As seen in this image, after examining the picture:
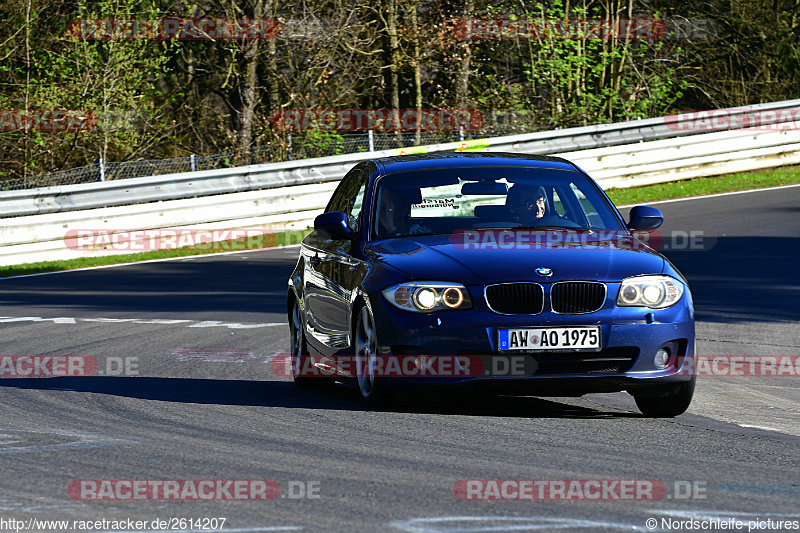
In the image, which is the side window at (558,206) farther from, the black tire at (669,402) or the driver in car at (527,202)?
the black tire at (669,402)

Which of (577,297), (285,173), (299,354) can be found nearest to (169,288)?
(285,173)

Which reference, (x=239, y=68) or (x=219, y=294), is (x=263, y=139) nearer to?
(x=239, y=68)

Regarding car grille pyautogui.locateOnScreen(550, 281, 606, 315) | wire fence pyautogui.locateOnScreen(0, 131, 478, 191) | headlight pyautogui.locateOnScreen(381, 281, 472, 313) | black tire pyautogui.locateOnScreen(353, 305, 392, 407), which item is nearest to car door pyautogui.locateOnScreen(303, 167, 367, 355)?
black tire pyautogui.locateOnScreen(353, 305, 392, 407)

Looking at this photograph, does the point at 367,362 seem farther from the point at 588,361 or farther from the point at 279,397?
the point at 588,361

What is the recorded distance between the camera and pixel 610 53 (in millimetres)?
30969

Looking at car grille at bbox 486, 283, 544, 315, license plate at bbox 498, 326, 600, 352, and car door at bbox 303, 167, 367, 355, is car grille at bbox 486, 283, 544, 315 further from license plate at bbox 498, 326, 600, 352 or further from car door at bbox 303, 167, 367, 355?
car door at bbox 303, 167, 367, 355

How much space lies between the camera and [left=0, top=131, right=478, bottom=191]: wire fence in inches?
943

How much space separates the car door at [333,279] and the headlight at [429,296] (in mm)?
656

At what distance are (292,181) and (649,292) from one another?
677 inches

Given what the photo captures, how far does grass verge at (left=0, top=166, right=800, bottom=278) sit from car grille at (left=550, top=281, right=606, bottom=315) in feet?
48.2

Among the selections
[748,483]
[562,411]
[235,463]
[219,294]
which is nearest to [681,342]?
[562,411]

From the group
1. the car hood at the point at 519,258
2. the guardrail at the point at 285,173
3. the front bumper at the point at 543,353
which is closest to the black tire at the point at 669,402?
the front bumper at the point at 543,353

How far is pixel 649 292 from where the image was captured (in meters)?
7.74

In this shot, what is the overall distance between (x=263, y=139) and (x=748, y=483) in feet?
79.8
